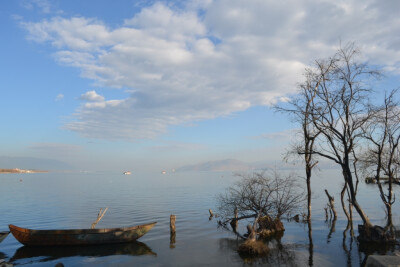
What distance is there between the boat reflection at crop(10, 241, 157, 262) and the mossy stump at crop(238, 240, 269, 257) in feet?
22.8

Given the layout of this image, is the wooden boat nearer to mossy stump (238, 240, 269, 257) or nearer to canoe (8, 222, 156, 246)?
canoe (8, 222, 156, 246)

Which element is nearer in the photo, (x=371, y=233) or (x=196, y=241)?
(x=371, y=233)

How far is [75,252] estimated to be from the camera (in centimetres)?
2372

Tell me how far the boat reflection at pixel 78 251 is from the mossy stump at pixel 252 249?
6963mm

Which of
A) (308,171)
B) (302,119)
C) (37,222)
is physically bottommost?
(37,222)

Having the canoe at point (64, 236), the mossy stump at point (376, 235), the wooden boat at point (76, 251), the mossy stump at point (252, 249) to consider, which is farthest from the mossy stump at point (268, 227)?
the canoe at point (64, 236)

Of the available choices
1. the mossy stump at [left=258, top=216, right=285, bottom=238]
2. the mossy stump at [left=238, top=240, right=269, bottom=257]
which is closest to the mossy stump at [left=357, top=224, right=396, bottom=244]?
the mossy stump at [left=258, top=216, right=285, bottom=238]

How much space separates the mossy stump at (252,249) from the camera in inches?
866

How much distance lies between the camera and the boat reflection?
2284 centimetres

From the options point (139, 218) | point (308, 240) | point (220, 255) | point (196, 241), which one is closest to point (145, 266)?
point (220, 255)

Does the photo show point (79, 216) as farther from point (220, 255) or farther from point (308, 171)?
point (308, 171)

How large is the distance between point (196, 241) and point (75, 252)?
1043 cm

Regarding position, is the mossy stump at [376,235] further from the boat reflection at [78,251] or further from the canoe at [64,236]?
the canoe at [64,236]

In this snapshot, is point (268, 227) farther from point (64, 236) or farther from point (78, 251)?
point (64, 236)
